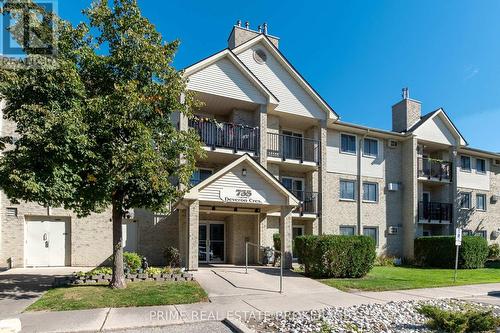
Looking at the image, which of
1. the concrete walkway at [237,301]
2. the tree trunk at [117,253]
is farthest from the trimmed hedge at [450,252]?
the tree trunk at [117,253]

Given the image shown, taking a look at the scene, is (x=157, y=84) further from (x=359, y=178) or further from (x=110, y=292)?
(x=359, y=178)

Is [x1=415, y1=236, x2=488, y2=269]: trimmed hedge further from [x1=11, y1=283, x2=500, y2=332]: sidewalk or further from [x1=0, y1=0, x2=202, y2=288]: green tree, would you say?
[x1=0, y1=0, x2=202, y2=288]: green tree

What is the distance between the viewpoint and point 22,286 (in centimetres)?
1084

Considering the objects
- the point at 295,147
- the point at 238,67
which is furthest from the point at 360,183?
the point at 238,67

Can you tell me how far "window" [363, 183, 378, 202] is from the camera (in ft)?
73.9

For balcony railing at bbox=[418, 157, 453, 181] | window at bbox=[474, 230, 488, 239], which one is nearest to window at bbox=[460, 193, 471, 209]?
window at bbox=[474, 230, 488, 239]

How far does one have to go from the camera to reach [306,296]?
1069 centimetres

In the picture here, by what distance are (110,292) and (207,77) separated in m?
11.1

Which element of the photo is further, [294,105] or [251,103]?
[294,105]

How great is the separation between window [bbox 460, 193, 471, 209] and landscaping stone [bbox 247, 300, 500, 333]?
740 inches

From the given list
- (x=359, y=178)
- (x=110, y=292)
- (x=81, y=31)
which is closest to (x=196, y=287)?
(x=110, y=292)

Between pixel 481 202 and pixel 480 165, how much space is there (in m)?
2.81

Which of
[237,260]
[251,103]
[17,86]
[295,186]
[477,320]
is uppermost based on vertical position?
[251,103]

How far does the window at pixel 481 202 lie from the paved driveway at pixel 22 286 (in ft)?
88.6
